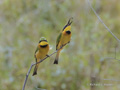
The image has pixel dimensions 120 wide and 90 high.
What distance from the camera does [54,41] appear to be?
3.19 m

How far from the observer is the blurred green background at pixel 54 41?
9.04 ft

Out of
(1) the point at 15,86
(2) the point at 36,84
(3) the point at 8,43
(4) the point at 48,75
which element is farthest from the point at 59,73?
(3) the point at 8,43

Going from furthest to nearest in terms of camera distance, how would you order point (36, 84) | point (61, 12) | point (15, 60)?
point (61, 12) → point (15, 60) → point (36, 84)

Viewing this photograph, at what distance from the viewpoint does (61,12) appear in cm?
329

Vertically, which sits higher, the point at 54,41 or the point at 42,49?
the point at 54,41

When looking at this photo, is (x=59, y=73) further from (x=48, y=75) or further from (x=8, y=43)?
(x=8, y=43)

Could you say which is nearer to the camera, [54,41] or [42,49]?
[42,49]

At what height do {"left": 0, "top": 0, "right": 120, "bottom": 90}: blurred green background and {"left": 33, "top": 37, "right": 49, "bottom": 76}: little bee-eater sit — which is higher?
{"left": 0, "top": 0, "right": 120, "bottom": 90}: blurred green background

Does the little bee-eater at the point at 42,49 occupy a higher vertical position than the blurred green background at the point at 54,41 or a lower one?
lower

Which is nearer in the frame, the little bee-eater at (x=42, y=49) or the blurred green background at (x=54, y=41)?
the little bee-eater at (x=42, y=49)

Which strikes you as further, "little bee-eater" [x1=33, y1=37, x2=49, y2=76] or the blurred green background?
the blurred green background

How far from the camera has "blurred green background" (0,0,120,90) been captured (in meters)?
2.76

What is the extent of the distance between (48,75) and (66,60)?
33cm

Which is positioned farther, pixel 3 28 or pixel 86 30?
pixel 3 28
